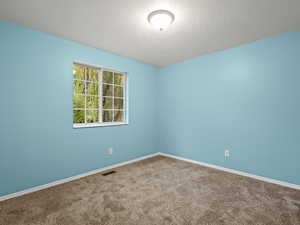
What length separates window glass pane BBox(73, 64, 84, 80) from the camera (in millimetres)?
2768

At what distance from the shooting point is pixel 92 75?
300 cm

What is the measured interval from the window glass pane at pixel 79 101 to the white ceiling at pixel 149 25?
100 centimetres

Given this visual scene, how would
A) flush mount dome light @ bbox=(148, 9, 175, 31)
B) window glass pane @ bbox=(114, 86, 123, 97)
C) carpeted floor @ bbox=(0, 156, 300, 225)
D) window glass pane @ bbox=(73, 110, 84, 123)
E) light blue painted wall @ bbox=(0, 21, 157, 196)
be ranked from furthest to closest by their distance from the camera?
1. window glass pane @ bbox=(114, 86, 123, 97)
2. window glass pane @ bbox=(73, 110, 84, 123)
3. light blue painted wall @ bbox=(0, 21, 157, 196)
4. flush mount dome light @ bbox=(148, 9, 175, 31)
5. carpeted floor @ bbox=(0, 156, 300, 225)

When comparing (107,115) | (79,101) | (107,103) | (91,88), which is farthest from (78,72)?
(107,115)

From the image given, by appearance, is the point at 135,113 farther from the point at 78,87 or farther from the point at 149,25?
the point at 149,25

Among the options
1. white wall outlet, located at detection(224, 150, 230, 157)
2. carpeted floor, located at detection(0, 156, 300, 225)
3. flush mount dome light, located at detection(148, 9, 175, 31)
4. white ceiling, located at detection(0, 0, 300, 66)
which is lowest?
carpeted floor, located at detection(0, 156, 300, 225)

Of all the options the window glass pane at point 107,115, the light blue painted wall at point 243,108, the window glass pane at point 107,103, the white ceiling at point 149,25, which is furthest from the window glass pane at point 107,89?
the light blue painted wall at point 243,108

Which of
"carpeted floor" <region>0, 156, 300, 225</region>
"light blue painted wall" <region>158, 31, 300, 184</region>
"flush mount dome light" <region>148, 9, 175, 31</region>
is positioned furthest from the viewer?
"light blue painted wall" <region>158, 31, 300, 184</region>

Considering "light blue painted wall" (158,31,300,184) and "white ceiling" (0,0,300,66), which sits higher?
"white ceiling" (0,0,300,66)

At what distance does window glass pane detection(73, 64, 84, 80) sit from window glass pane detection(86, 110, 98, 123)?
677mm

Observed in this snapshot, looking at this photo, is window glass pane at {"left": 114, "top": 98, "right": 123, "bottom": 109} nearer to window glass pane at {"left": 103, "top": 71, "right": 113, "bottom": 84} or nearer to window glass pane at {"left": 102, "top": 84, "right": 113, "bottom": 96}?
window glass pane at {"left": 102, "top": 84, "right": 113, "bottom": 96}

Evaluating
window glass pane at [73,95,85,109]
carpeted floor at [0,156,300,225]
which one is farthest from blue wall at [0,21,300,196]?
carpeted floor at [0,156,300,225]

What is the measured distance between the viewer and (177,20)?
2.01 m

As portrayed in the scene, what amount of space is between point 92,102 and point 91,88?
0.28 m
